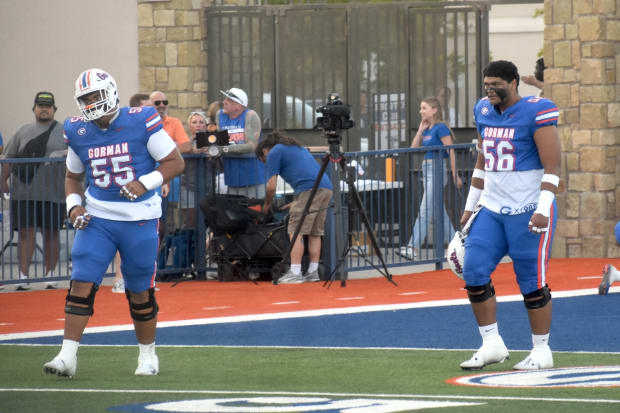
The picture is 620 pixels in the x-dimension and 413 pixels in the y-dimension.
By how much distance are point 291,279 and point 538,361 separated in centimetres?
655

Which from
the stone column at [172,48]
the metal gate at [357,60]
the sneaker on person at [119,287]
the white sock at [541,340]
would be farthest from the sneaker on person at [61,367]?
the metal gate at [357,60]

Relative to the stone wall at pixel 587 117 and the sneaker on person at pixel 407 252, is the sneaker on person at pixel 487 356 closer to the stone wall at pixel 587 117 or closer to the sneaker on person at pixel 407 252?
the sneaker on person at pixel 407 252

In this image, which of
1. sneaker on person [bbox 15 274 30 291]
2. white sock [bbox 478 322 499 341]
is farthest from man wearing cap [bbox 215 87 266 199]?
white sock [bbox 478 322 499 341]

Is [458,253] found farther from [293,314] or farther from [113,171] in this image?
[293,314]

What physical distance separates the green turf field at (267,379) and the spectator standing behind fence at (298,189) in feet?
15.6

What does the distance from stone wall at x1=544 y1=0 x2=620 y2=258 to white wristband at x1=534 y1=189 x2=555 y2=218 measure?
8.40m

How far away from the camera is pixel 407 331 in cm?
1092

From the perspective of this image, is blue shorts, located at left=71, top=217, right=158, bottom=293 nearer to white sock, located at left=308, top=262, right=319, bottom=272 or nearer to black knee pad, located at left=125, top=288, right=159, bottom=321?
black knee pad, located at left=125, top=288, right=159, bottom=321

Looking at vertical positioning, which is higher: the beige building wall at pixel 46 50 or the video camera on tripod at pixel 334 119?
the beige building wall at pixel 46 50

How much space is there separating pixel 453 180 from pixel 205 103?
13.7 feet

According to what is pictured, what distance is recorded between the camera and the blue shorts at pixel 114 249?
28.3 feet

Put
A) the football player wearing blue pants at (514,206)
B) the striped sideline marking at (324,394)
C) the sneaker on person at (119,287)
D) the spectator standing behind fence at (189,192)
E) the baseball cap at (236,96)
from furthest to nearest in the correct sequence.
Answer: the baseball cap at (236,96), the spectator standing behind fence at (189,192), the sneaker on person at (119,287), the football player wearing blue pants at (514,206), the striped sideline marking at (324,394)

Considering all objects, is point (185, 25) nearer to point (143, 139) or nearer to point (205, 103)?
point (205, 103)

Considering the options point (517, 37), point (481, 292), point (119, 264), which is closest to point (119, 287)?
point (119, 264)
